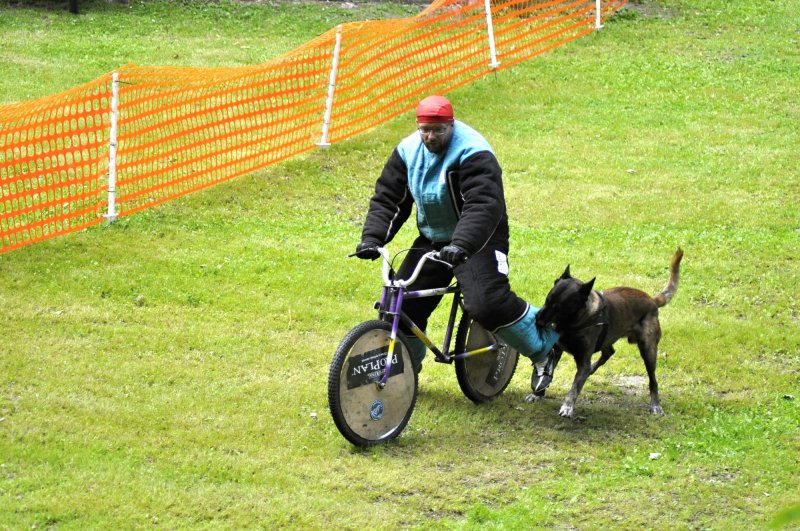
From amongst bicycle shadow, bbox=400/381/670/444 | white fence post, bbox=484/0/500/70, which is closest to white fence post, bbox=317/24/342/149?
white fence post, bbox=484/0/500/70

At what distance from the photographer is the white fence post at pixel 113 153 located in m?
10.5

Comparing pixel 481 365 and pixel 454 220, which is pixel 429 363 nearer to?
pixel 481 365

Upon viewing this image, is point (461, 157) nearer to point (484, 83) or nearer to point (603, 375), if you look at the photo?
point (603, 375)

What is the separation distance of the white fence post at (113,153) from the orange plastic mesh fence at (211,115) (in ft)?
0.10

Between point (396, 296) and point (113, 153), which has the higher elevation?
point (396, 296)

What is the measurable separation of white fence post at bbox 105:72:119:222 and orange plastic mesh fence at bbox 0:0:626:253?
3 centimetres

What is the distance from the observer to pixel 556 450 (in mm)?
6969

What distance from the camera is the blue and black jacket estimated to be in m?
6.58

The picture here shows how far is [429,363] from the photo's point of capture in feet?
27.2

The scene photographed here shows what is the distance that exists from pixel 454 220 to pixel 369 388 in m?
1.16

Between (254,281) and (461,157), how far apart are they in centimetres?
337

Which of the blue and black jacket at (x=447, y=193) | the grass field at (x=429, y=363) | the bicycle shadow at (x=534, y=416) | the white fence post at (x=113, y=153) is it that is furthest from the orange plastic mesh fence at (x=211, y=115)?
the bicycle shadow at (x=534, y=416)

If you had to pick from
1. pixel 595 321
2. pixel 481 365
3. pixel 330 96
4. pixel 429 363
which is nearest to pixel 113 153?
pixel 330 96

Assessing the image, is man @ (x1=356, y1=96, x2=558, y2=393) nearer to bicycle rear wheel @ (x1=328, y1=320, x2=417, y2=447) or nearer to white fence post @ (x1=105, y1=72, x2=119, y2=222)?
bicycle rear wheel @ (x1=328, y1=320, x2=417, y2=447)
